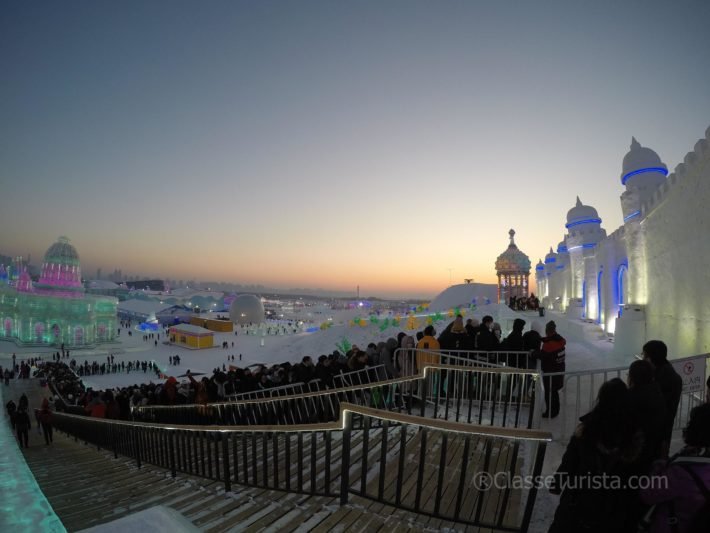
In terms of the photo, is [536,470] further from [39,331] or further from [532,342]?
[39,331]

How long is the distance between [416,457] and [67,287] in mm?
54580

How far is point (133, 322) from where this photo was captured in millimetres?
80750

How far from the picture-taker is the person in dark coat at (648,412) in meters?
2.71

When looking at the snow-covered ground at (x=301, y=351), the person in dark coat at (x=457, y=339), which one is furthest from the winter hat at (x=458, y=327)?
the snow-covered ground at (x=301, y=351)

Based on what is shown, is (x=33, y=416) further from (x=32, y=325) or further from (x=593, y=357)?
(x=32, y=325)

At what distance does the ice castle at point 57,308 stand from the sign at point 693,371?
54.5m

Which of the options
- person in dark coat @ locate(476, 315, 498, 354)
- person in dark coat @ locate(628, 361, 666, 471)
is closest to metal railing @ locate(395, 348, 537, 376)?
person in dark coat @ locate(476, 315, 498, 354)

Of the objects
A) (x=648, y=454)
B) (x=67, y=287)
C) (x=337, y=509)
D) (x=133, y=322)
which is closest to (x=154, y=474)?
(x=337, y=509)

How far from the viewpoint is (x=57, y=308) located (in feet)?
148

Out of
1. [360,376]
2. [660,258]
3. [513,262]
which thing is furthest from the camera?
[513,262]

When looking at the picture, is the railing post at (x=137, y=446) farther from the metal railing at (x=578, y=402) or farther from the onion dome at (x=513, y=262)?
the onion dome at (x=513, y=262)

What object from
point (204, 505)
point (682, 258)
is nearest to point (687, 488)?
point (204, 505)

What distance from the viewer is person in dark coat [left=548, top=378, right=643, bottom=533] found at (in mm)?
2629

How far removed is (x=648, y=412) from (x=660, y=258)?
11079 millimetres
